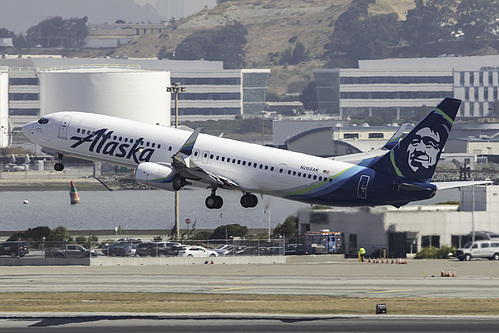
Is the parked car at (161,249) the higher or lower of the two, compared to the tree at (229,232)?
lower

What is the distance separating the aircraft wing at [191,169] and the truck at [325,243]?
1331 inches

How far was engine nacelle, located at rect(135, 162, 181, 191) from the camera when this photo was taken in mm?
81062

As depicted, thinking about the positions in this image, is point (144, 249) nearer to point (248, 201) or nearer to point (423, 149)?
point (248, 201)

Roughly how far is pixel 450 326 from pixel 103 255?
55911mm

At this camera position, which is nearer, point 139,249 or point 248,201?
point 248,201

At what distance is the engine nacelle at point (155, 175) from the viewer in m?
81.1

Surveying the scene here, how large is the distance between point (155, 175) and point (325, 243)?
38.3 m

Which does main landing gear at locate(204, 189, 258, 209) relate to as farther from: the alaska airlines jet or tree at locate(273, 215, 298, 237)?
tree at locate(273, 215, 298, 237)

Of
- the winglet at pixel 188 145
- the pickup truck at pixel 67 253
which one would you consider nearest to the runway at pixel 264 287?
the pickup truck at pixel 67 253

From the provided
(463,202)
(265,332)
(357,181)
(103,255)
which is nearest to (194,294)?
(357,181)

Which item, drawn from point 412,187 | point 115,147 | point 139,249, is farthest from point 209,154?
point 139,249

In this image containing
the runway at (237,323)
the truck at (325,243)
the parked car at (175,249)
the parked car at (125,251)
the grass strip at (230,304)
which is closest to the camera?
the runway at (237,323)

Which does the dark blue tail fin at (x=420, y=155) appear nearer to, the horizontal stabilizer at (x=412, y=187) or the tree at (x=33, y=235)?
the horizontal stabilizer at (x=412, y=187)

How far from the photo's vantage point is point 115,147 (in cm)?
8344
